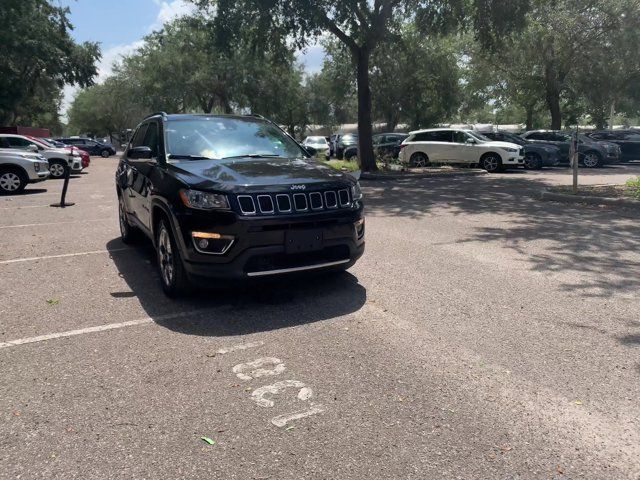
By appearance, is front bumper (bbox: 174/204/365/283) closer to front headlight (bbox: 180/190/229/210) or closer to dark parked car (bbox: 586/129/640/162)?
front headlight (bbox: 180/190/229/210)

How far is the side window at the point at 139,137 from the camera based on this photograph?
726 cm

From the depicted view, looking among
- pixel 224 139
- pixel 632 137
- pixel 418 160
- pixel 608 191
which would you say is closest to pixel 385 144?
pixel 418 160

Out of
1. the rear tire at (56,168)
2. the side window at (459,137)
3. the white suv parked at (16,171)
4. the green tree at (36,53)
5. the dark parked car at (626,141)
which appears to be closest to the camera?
the white suv parked at (16,171)

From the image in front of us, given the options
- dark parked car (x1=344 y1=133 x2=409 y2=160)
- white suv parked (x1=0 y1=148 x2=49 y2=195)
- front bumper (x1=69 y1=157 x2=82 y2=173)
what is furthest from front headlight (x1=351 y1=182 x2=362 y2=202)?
dark parked car (x1=344 y1=133 x2=409 y2=160)

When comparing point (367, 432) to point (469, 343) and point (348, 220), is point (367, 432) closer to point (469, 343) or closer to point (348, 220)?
point (469, 343)

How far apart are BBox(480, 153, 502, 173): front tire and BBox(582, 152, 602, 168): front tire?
177 inches

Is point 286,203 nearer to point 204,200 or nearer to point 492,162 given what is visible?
point 204,200

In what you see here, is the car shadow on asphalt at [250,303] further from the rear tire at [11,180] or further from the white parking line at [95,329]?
the rear tire at [11,180]

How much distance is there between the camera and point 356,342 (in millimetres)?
4418

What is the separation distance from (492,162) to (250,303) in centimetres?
1728

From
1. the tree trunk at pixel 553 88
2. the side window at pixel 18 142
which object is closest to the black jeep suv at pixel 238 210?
the side window at pixel 18 142

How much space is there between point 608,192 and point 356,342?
10.4 meters

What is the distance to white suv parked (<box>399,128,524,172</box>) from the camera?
810 inches

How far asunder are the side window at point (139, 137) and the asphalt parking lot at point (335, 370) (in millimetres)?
1540
